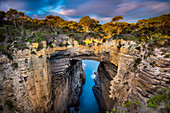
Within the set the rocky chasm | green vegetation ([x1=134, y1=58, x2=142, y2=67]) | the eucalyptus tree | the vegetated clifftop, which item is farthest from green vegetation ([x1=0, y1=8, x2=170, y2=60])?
green vegetation ([x1=134, y1=58, x2=142, y2=67])

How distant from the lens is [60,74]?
532 inches

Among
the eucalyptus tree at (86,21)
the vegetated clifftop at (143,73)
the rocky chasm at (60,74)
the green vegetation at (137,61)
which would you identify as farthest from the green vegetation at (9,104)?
the eucalyptus tree at (86,21)

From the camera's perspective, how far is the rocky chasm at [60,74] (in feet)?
25.9

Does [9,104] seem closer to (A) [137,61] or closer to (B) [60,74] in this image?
(B) [60,74]

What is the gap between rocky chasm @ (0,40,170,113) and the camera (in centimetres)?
789

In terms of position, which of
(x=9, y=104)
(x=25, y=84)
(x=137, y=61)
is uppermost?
(x=137, y=61)

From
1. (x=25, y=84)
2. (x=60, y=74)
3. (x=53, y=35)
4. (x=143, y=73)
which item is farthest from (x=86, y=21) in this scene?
(x=25, y=84)

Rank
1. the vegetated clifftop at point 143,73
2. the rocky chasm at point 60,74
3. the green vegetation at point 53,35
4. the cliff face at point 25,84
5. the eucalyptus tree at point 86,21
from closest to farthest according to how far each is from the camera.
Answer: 1. the vegetated clifftop at point 143,73
2. the rocky chasm at point 60,74
3. the cliff face at point 25,84
4. the green vegetation at point 53,35
5. the eucalyptus tree at point 86,21

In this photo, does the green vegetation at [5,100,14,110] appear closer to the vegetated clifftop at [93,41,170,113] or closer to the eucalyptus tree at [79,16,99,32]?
the vegetated clifftop at [93,41,170,113]

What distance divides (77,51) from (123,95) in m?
9.58

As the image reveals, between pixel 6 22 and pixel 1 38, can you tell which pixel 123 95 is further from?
pixel 6 22

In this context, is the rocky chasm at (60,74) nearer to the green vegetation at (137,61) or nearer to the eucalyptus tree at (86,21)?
the green vegetation at (137,61)

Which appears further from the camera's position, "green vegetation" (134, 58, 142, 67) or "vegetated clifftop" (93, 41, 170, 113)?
"green vegetation" (134, 58, 142, 67)

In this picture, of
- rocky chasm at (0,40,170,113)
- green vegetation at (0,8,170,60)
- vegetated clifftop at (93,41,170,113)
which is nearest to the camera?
vegetated clifftop at (93,41,170,113)
